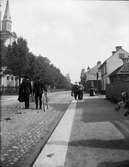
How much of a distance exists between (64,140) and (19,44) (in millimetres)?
47456

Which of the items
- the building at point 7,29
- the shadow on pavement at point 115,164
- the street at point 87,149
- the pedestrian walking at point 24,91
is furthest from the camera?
the building at point 7,29

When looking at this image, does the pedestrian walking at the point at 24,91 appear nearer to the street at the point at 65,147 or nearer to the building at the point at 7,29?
the street at the point at 65,147

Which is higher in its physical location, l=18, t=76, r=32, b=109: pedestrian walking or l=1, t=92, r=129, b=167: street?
l=18, t=76, r=32, b=109: pedestrian walking

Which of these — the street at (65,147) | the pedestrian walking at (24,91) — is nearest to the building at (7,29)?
the pedestrian walking at (24,91)

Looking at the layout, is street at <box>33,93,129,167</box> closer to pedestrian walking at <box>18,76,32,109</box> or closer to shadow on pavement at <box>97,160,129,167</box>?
shadow on pavement at <box>97,160,129,167</box>

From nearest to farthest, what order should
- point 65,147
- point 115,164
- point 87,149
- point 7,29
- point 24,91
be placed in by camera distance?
point 115,164
point 87,149
point 65,147
point 24,91
point 7,29

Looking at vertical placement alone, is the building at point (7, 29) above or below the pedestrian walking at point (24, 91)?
above

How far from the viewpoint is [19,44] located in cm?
5144

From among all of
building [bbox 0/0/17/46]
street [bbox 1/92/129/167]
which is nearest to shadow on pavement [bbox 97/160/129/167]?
street [bbox 1/92/129/167]

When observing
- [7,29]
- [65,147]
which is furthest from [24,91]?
[7,29]

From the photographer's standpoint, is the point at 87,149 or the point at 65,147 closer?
the point at 87,149

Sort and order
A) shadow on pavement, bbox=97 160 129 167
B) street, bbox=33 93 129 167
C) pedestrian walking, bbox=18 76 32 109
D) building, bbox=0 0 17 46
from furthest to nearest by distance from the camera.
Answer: building, bbox=0 0 17 46
pedestrian walking, bbox=18 76 32 109
street, bbox=33 93 129 167
shadow on pavement, bbox=97 160 129 167

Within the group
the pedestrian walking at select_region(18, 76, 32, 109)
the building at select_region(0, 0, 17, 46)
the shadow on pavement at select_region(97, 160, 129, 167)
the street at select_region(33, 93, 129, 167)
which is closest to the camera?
the shadow on pavement at select_region(97, 160, 129, 167)

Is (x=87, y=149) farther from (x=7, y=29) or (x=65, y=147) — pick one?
(x=7, y=29)
